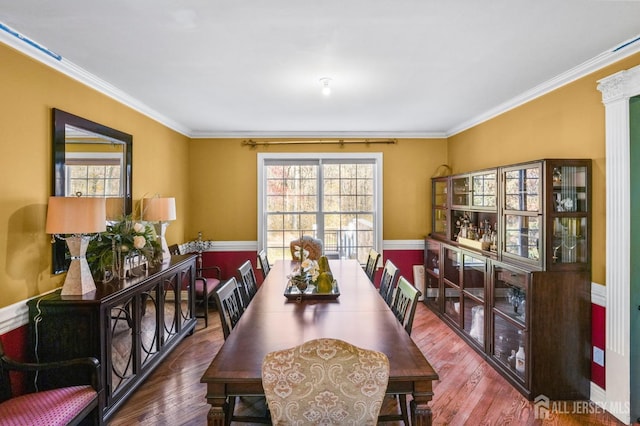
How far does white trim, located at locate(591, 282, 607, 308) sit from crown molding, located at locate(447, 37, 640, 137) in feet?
5.32

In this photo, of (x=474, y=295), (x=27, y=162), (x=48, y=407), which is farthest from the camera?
(x=474, y=295)

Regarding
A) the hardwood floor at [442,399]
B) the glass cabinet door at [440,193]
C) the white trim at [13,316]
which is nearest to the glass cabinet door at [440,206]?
the glass cabinet door at [440,193]

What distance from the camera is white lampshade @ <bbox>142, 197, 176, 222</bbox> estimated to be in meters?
3.51

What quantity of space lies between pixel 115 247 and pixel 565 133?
378cm

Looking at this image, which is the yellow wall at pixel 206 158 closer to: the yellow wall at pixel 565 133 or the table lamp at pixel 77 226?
the yellow wall at pixel 565 133

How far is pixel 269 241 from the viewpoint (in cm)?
511

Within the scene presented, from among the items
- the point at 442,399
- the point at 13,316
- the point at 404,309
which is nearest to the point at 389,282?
the point at 404,309

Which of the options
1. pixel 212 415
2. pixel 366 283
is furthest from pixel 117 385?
pixel 366 283

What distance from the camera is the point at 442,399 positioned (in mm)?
2588

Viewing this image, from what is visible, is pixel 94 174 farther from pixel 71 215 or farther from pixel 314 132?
pixel 314 132

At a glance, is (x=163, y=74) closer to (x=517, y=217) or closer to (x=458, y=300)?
(x=517, y=217)

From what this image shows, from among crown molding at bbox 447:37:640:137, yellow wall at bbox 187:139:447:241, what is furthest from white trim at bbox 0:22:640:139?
yellow wall at bbox 187:139:447:241

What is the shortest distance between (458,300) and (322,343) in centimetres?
308

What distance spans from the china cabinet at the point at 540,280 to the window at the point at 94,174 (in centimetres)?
353
